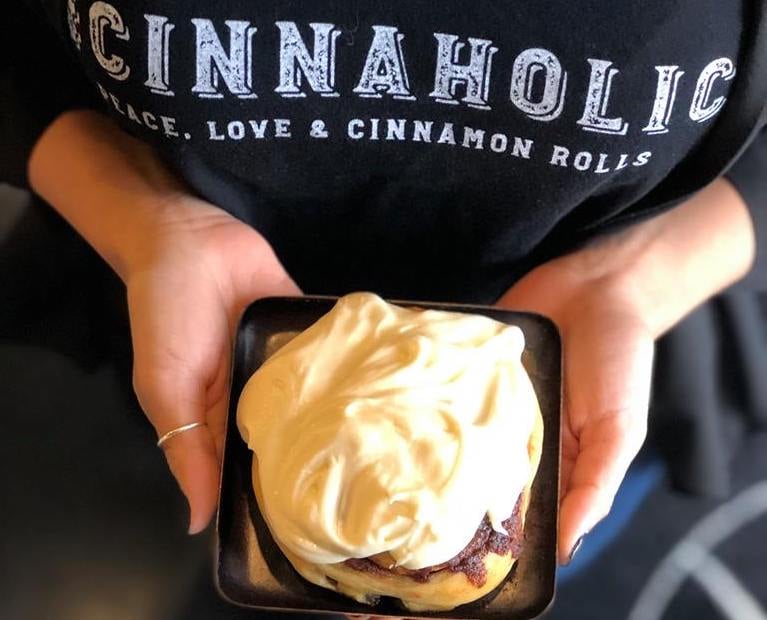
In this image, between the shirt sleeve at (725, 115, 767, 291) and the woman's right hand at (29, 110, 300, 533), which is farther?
the shirt sleeve at (725, 115, 767, 291)

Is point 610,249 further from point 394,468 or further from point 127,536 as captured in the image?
point 127,536

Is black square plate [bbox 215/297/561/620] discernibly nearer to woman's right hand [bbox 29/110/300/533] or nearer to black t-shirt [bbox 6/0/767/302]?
woman's right hand [bbox 29/110/300/533]

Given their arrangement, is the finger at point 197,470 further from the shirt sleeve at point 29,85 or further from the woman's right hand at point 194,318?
the shirt sleeve at point 29,85

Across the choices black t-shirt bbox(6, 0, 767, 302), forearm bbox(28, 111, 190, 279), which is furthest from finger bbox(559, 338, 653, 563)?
forearm bbox(28, 111, 190, 279)

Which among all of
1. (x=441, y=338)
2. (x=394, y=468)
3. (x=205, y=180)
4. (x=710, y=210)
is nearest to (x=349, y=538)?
(x=394, y=468)

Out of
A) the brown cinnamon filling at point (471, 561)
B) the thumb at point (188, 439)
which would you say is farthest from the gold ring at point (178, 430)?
the brown cinnamon filling at point (471, 561)

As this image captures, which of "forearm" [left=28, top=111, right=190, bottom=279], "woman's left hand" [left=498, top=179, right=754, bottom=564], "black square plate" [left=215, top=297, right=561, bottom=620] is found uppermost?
"forearm" [left=28, top=111, right=190, bottom=279]

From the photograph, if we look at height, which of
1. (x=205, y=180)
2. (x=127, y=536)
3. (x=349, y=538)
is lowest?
(x=127, y=536)
